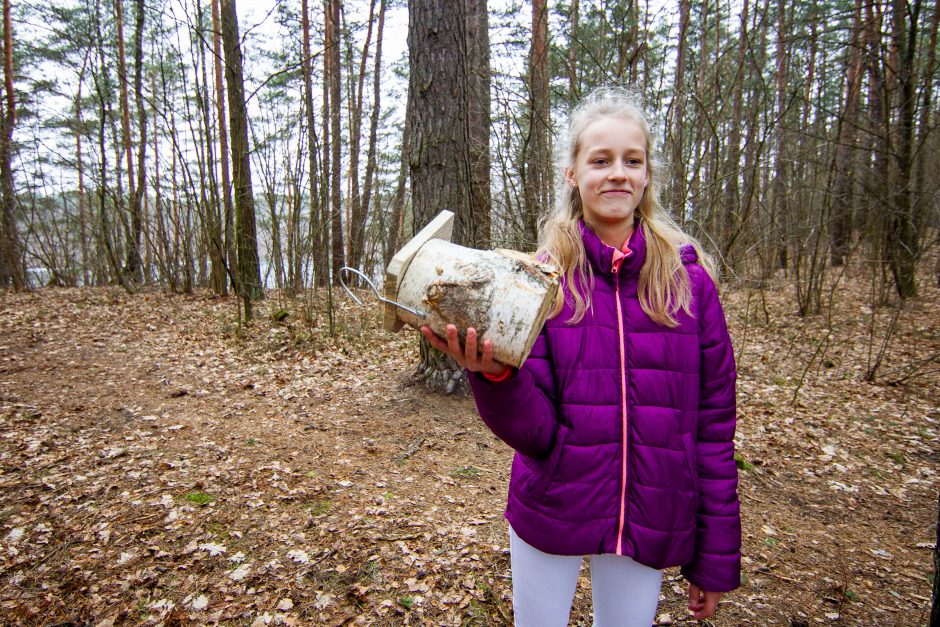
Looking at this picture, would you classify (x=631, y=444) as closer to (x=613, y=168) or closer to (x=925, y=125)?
(x=613, y=168)

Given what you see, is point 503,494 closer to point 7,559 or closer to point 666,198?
point 7,559

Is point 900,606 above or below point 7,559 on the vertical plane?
below

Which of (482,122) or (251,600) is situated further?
(482,122)

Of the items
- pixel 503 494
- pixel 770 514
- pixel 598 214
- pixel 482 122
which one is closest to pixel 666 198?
pixel 482 122

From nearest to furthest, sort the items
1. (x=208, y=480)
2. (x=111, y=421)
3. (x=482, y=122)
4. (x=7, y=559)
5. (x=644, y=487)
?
(x=644, y=487), (x=7, y=559), (x=208, y=480), (x=111, y=421), (x=482, y=122)

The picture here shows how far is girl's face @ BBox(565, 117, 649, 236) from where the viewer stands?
139 cm

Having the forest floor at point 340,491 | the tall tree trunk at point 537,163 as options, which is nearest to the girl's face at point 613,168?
the forest floor at point 340,491

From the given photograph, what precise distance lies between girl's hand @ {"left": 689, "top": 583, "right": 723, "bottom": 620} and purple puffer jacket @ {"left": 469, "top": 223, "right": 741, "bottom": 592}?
0.04 m

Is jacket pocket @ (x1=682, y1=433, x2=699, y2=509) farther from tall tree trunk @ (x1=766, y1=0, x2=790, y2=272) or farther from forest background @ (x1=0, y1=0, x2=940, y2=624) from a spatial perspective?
tall tree trunk @ (x1=766, y1=0, x2=790, y2=272)

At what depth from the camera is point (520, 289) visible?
117 cm

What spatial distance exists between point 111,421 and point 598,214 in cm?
466

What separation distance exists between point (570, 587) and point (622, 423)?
0.52m

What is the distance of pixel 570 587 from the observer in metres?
1.40

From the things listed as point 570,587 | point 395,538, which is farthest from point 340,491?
point 570,587
